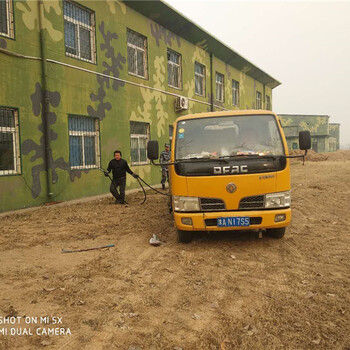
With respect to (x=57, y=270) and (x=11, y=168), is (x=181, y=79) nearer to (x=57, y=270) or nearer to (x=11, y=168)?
(x=11, y=168)

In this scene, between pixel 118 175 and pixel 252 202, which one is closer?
pixel 252 202

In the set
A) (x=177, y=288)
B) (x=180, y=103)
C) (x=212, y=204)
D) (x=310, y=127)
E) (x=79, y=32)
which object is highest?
(x=79, y=32)

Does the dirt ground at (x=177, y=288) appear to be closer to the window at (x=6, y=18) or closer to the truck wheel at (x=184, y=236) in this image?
the truck wheel at (x=184, y=236)

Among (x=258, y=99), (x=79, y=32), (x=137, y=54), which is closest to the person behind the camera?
(x=79, y=32)

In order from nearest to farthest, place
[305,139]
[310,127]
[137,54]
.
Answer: [305,139] < [137,54] < [310,127]

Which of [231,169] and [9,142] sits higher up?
[9,142]

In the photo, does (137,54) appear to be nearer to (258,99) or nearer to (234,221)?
(234,221)

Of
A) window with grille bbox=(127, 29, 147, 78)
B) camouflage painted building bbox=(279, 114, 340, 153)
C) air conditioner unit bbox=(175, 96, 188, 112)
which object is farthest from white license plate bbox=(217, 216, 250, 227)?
camouflage painted building bbox=(279, 114, 340, 153)

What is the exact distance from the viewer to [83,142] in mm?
11367

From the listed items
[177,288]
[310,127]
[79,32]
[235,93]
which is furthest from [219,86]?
[310,127]

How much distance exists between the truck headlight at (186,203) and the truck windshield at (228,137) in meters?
0.68

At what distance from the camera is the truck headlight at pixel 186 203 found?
5043 millimetres

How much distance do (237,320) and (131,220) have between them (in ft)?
16.0

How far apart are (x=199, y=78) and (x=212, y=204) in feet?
50.3
